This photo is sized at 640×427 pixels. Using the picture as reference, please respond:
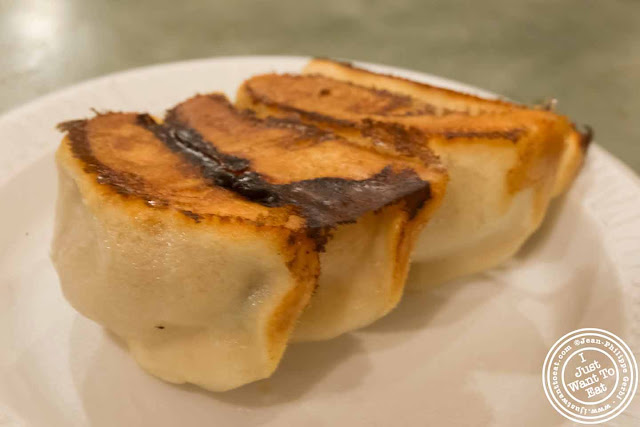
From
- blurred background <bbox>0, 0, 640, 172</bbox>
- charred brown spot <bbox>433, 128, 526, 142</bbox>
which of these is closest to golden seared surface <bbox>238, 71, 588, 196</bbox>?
charred brown spot <bbox>433, 128, 526, 142</bbox>

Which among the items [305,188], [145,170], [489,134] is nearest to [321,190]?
[305,188]

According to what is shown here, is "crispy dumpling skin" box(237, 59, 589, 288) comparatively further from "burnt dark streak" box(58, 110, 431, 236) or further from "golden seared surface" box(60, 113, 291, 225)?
"golden seared surface" box(60, 113, 291, 225)

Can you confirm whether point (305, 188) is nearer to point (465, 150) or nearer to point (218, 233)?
point (218, 233)

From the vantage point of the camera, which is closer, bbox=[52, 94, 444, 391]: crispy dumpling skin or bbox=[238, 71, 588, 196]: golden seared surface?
bbox=[52, 94, 444, 391]: crispy dumpling skin

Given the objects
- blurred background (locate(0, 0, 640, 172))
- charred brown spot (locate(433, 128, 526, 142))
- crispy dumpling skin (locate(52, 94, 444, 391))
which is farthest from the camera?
blurred background (locate(0, 0, 640, 172))

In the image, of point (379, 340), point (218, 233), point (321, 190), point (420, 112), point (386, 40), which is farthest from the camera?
point (386, 40)

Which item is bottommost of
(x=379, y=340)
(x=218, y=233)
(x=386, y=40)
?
(x=379, y=340)

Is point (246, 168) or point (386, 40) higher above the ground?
point (246, 168)
